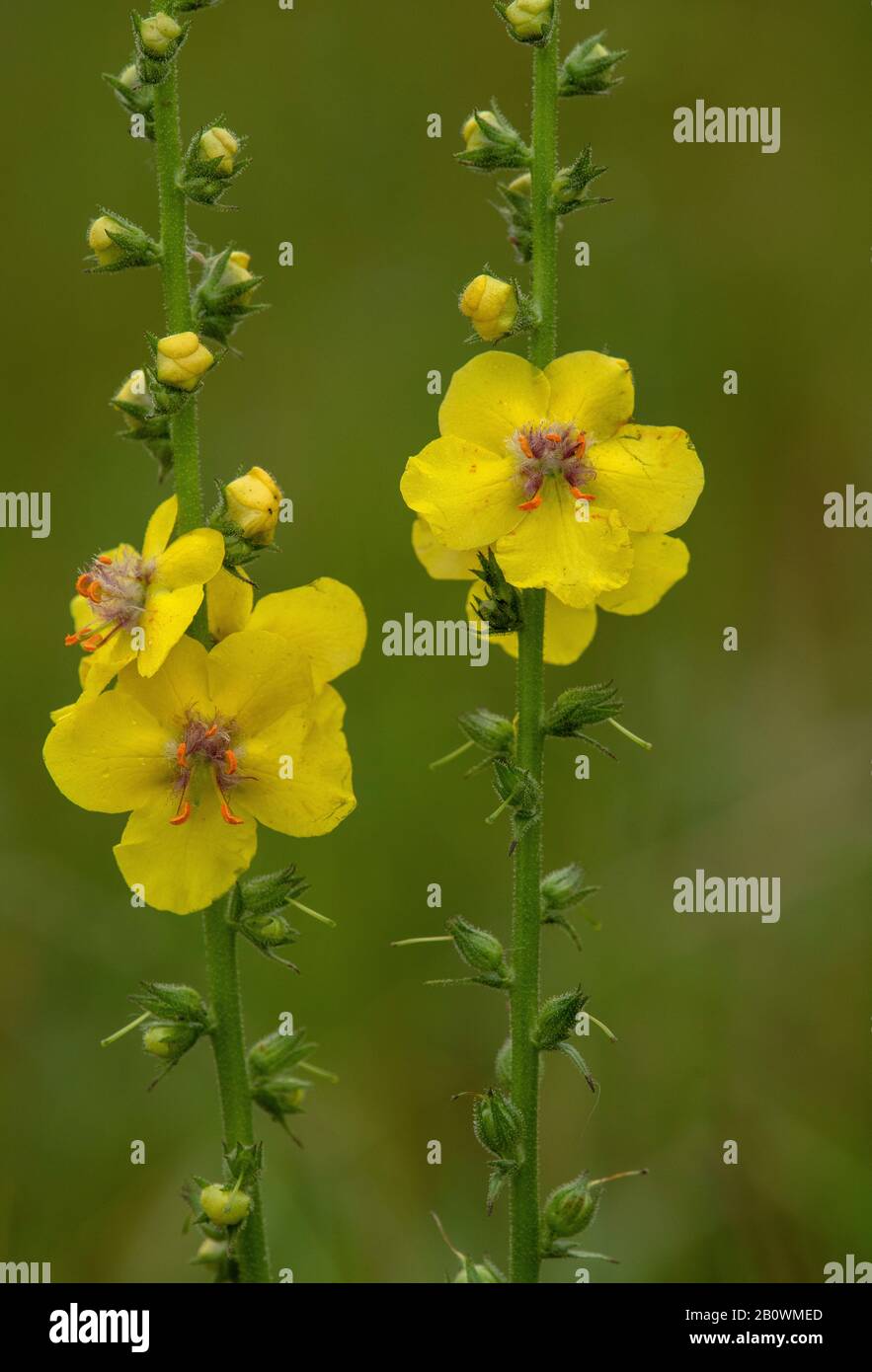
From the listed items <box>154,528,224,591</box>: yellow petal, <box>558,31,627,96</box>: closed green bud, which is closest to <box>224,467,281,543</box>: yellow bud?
<box>154,528,224,591</box>: yellow petal

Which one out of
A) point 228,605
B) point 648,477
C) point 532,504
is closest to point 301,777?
point 228,605

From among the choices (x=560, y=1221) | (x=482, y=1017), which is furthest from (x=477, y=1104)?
(x=482, y=1017)

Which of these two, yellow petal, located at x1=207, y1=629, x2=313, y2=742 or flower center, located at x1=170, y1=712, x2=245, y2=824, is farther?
flower center, located at x1=170, y1=712, x2=245, y2=824

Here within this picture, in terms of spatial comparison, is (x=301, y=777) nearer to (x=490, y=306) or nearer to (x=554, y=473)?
(x=554, y=473)

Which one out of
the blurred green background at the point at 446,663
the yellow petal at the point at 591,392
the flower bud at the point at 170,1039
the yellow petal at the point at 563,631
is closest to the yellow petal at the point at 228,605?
the yellow petal at the point at 563,631

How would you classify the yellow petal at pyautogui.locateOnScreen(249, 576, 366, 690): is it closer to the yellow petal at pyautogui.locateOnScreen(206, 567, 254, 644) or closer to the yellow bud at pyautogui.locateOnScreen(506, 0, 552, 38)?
the yellow petal at pyautogui.locateOnScreen(206, 567, 254, 644)

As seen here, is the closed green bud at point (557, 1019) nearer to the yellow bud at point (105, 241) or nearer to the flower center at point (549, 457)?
the flower center at point (549, 457)
